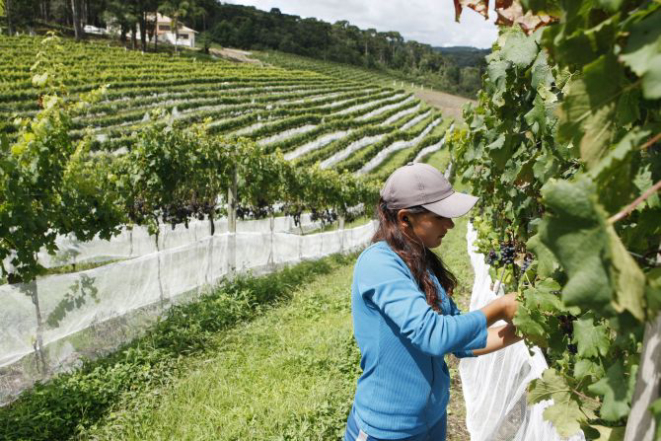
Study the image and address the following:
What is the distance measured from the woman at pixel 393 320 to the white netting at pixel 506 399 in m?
0.49

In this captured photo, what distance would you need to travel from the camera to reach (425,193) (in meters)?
1.84

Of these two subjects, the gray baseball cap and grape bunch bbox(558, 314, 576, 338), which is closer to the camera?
the gray baseball cap

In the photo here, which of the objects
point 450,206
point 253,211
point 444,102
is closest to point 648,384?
point 450,206

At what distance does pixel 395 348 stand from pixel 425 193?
23.2 inches

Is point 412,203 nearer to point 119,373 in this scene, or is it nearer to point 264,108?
point 119,373

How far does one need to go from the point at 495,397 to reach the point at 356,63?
99.3m

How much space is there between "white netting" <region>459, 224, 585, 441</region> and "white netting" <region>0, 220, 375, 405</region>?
372cm

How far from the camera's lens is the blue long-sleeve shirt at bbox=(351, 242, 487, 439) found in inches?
66.1

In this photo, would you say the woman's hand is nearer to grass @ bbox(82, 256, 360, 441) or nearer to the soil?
grass @ bbox(82, 256, 360, 441)

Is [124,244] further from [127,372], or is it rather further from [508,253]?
[508,253]

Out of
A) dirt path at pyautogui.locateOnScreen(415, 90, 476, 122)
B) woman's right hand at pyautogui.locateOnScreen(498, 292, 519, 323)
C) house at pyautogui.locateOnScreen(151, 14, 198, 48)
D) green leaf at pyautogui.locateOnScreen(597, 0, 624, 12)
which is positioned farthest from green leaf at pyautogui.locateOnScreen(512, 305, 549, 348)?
house at pyautogui.locateOnScreen(151, 14, 198, 48)

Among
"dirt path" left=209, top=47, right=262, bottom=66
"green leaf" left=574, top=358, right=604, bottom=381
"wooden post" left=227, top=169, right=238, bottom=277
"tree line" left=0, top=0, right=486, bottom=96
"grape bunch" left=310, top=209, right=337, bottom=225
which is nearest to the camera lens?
"green leaf" left=574, top=358, right=604, bottom=381

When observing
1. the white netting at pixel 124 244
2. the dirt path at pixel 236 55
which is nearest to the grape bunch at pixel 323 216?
the white netting at pixel 124 244

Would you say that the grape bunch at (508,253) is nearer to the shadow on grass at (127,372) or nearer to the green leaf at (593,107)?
the green leaf at (593,107)
